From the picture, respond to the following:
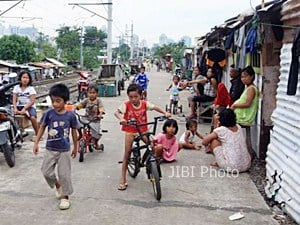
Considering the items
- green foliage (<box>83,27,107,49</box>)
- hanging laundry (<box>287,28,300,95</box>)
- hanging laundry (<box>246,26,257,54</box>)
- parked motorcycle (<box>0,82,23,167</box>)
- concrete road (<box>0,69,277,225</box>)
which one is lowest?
concrete road (<box>0,69,277,225</box>)

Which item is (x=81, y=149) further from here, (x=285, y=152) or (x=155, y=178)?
(x=285, y=152)

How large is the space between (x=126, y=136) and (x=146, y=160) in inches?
16.9

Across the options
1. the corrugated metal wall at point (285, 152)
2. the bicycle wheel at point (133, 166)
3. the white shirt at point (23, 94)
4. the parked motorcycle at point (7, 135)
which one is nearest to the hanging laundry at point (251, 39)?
the corrugated metal wall at point (285, 152)

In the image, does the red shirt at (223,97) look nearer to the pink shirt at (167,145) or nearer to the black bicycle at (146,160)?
the pink shirt at (167,145)

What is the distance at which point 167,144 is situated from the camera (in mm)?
7984

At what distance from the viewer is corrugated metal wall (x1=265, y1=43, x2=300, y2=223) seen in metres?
5.28

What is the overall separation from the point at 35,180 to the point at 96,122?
76.9 inches

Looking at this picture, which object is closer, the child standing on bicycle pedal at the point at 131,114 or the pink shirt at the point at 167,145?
the child standing on bicycle pedal at the point at 131,114

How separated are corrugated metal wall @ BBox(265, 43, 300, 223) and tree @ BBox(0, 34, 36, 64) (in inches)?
1797

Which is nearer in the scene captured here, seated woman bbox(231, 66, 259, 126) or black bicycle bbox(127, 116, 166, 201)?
black bicycle bbox(127, 116, 166, 201)

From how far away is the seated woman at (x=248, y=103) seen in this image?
805cm

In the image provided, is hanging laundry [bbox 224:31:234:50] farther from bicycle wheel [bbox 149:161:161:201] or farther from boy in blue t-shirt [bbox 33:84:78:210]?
boy in blue t-shirt [bbox 33:84:78:210]

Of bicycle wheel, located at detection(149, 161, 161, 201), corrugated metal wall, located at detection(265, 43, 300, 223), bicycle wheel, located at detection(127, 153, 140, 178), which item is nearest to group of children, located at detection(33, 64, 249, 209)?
bicycle wheel, located at detection(127, 153, 140, 178)

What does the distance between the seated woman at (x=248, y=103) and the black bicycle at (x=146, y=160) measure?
2204mm
